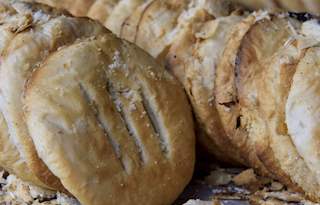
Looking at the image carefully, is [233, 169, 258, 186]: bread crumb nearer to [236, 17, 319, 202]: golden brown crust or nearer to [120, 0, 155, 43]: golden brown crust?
[236, 17, 319, 202]: golden brown crust

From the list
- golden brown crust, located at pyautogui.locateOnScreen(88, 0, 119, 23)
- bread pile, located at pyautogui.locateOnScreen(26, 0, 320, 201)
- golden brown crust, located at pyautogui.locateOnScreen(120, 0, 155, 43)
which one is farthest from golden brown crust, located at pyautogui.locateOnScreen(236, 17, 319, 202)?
golden brown crust, located at pyautogui.locateOnScreen(88, 0, 119, 23)

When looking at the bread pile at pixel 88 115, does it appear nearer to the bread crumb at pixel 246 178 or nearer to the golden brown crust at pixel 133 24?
the bread crumb at pixel 246 178

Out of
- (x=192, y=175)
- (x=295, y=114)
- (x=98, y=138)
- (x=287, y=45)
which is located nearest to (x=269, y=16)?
(x=287, y=45)

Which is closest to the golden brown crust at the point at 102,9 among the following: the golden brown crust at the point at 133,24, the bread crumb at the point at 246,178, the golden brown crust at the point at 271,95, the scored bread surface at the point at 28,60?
the golden brown crust at the point at 133,24

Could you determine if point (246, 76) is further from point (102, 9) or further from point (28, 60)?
point (102, 9)

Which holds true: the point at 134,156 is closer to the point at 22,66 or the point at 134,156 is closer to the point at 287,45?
the point at 22,66

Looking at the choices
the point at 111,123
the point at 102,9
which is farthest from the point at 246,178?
the point at 102,9
